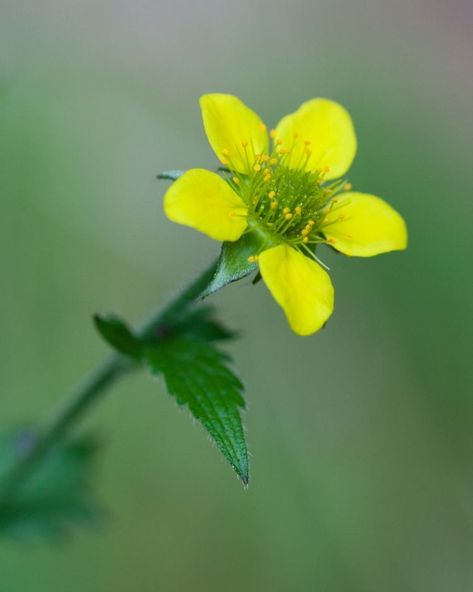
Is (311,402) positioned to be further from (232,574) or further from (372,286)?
(232,574)

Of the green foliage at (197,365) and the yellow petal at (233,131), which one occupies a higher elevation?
the yellow petal at (233,131)

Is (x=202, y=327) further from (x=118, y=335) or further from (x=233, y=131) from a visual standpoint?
(x=233, y=131)

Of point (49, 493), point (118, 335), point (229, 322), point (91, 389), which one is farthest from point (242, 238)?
point (229, 322)

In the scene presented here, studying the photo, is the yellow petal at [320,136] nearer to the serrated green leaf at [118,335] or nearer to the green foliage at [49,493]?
the serrated green leaf at [118,335]

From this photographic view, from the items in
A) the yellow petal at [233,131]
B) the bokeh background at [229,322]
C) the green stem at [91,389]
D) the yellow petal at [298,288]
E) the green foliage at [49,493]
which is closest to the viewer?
the yellow petal at [298,288]

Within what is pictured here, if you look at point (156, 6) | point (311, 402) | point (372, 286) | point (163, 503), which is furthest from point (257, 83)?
point (163, 503)

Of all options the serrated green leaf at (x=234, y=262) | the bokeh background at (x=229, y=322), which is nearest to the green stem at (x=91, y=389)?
the serrated green leaf at (x=234, y=262)
